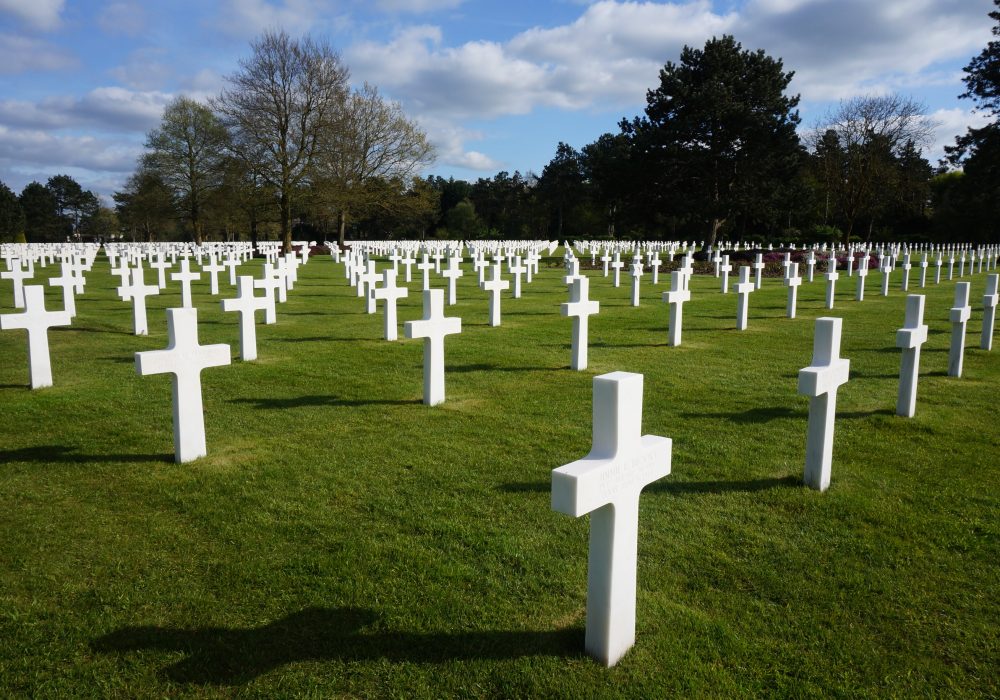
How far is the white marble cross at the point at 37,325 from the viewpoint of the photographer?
6.29 m

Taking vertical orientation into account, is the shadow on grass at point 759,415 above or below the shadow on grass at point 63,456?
above

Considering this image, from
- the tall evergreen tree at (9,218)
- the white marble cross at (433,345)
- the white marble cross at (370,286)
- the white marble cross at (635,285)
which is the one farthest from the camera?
the tall evergreen tree at (9,218)

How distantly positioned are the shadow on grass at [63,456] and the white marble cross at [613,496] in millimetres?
3446

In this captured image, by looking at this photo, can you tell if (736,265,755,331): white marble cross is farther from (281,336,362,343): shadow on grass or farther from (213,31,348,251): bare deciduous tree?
(213,31,348,251): bare deciduous tree

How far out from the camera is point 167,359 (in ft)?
14.6

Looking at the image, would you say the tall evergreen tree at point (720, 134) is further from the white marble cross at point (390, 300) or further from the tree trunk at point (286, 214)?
the white marble cross at point (390, 300)

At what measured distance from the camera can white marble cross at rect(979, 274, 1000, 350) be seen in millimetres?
8055

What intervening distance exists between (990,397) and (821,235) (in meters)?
43.1

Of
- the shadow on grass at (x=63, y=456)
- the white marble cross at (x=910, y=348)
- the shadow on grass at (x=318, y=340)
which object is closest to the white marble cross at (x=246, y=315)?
the shadow on grass at (x=318, y=340)

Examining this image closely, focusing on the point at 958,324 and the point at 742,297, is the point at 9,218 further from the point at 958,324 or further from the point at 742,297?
the point at 958,324

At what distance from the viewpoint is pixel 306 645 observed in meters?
2.57

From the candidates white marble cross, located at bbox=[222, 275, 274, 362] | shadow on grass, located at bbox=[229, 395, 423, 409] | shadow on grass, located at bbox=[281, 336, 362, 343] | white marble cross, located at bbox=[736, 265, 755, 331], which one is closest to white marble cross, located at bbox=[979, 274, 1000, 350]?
white marble cross, located at bbox=[736, 265, 755, 331]

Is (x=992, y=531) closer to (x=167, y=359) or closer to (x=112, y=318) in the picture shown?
(x=167, y=359)

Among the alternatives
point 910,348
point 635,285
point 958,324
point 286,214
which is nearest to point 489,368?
point 910,348
